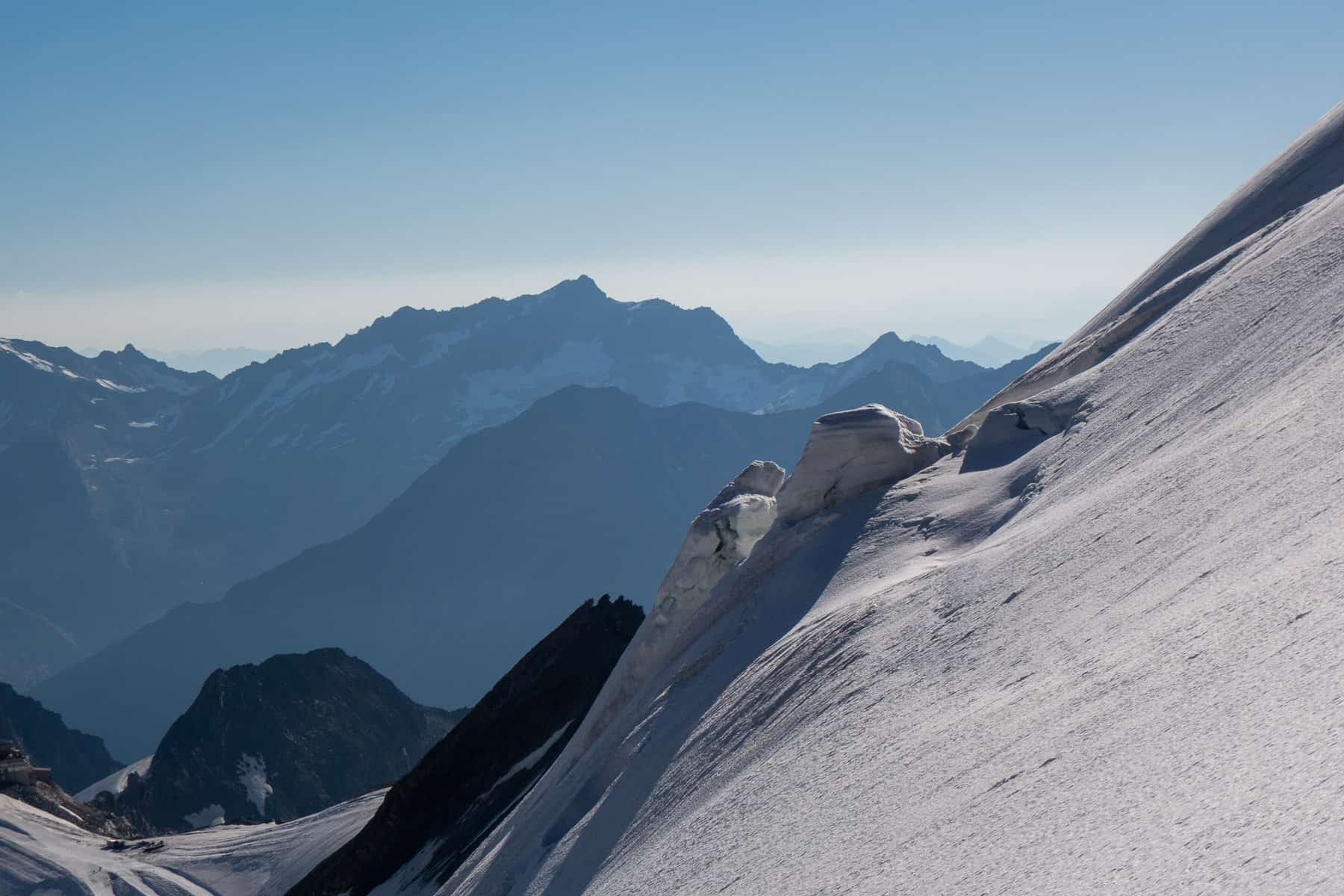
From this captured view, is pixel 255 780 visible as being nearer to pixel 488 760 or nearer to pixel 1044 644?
pixel 488 760

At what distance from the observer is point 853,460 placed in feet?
59.1

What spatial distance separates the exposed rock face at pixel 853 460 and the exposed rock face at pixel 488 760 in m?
14.5

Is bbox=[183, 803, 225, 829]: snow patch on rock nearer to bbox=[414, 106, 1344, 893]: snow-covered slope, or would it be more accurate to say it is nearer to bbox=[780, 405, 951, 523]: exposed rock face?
bbox=[414, 106, 1344, 893]: snow-covered slope

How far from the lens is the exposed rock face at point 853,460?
17.8 m

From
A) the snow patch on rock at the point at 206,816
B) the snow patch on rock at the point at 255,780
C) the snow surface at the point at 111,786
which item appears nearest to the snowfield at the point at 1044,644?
the snow patch on rock at the point at 206,816

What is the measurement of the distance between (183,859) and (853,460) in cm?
4563

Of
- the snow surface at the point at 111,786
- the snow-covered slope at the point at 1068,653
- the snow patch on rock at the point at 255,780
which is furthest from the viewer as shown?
the snow surface at the point at 111,786

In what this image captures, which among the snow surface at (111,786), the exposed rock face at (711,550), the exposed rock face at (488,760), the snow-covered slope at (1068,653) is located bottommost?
the exposed rock face at (488,760)

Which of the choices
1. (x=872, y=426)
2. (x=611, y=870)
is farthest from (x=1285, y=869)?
(x=872, y=426)

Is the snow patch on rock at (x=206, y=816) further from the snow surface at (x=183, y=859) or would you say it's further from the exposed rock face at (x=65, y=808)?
the snow surface at (x=183, y=859)

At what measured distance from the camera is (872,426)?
1809cm

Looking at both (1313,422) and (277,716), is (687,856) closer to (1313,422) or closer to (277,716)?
(1313,422)

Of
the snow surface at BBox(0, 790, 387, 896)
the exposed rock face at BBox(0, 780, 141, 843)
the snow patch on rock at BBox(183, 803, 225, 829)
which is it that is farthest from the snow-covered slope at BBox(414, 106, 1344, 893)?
the snow patch on rock at BBox(183, 803, 225, 829)

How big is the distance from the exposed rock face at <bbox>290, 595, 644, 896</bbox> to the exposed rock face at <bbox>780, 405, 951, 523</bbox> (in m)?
14.5
